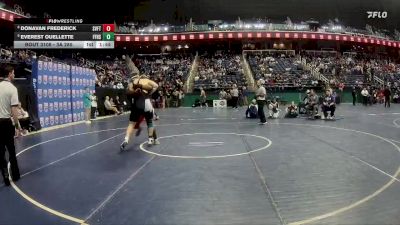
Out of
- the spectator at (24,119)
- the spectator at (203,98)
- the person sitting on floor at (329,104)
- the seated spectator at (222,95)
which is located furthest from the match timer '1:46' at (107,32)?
the seated spectator at (222,95)

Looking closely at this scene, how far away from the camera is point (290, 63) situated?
36.2 metres

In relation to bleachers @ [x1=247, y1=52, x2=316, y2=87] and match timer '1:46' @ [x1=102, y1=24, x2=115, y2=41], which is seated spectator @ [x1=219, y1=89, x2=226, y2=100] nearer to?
bleachers @ [x1=247, y1=52, x2=316, y2=87]

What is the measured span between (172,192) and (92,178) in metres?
1.43

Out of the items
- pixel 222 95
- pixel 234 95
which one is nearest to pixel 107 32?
pixel 234 95

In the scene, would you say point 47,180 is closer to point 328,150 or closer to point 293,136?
point 328,150

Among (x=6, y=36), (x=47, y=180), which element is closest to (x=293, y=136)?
(x=47, y=180)

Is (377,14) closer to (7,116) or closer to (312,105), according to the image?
(312,105)

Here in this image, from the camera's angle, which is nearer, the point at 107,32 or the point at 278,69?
the point at 107,32
